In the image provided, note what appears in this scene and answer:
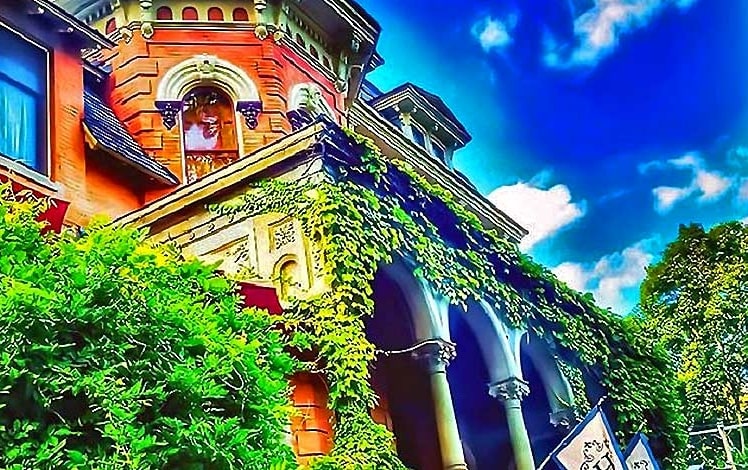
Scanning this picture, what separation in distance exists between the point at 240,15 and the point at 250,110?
1744 millimetres

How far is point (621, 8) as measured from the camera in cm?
3500

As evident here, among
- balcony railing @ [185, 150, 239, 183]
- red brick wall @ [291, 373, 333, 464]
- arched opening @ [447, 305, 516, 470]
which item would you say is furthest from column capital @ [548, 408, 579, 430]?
balcony railing @ [185, 150, 239, 183]

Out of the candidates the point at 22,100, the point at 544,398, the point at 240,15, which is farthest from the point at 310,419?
the point at 240,15

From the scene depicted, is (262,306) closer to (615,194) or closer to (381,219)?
(381,219)

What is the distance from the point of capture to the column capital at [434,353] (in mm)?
9867

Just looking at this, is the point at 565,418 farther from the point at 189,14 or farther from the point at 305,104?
the point at 189,14

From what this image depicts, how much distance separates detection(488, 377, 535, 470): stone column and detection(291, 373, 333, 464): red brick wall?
358 centimetres

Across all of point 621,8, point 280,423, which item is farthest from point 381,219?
point 621,8

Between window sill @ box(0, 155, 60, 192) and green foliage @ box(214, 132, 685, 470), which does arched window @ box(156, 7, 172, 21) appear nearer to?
window sill @ box(0, 155, 60, 192)

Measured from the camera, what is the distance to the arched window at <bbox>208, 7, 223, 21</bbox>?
48.4ft

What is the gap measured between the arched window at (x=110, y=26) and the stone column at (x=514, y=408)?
8253 mm

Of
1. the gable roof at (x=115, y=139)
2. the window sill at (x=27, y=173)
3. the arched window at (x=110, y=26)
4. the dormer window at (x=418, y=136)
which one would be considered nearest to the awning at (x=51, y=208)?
the window sill at (x=27, y=173)

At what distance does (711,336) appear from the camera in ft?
90.8

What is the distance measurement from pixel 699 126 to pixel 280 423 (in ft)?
117
